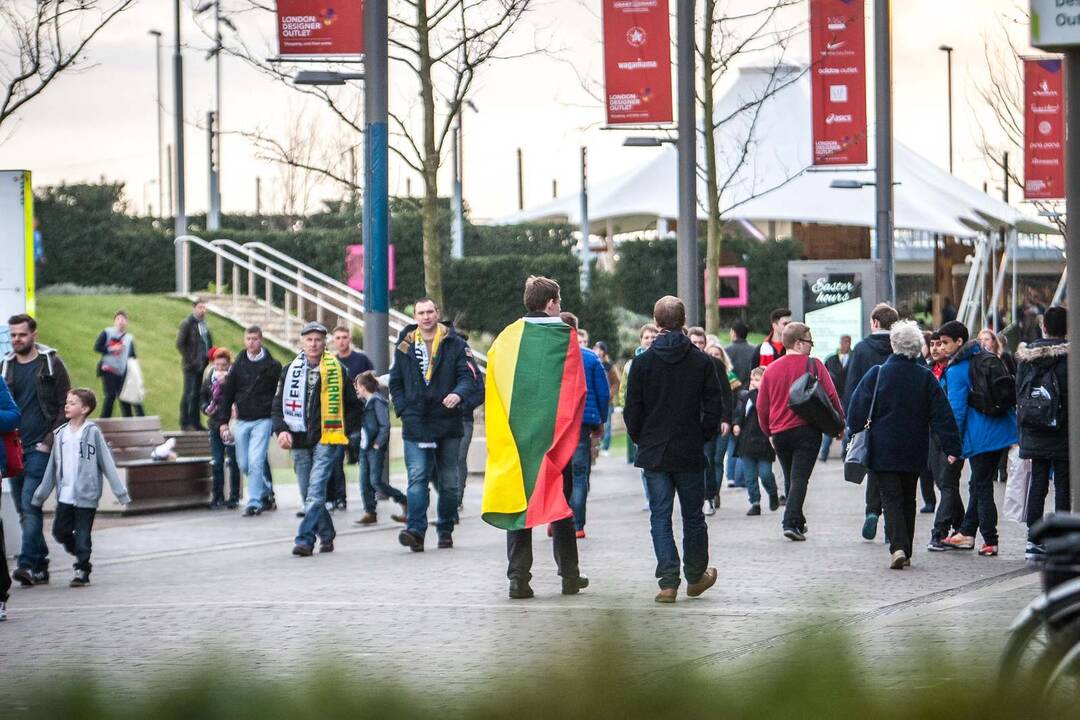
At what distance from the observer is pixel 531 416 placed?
1050 centimetres

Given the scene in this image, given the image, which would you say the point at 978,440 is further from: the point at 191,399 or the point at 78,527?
the point at 191,399

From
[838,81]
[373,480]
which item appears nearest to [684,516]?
[373,480]

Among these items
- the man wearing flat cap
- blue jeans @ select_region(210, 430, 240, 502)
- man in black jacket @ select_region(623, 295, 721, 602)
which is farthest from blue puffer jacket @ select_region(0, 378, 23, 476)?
blue jeans @ select_region(210, 430, 240, 502)

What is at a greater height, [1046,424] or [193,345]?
[193,345]

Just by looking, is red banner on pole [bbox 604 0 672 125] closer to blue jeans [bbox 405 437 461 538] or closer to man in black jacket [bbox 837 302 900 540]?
man in black jacket [bbox 837 302 900 540]

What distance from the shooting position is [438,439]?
13211 mm

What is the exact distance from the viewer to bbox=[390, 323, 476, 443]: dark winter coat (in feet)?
43.0

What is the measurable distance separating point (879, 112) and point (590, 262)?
18864 millimetres

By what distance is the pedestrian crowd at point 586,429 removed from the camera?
33.8 feet

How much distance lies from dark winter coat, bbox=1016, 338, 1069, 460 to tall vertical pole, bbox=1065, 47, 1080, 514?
1.56 meters

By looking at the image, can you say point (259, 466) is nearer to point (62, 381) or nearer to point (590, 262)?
point (62, 381)

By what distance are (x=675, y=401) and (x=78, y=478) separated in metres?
4.06

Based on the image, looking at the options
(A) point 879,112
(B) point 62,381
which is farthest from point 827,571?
(A) point 879,112

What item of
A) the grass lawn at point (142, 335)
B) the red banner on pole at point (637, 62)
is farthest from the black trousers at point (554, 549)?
the grass lawn at point (142, 335)
